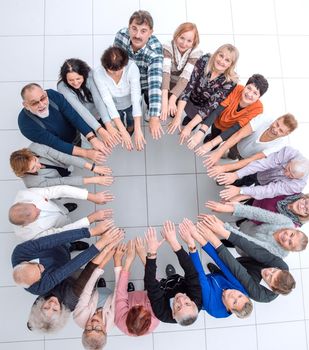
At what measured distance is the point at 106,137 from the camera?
2768 millimetres

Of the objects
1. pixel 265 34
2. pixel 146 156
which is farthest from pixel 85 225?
pixel 265 34

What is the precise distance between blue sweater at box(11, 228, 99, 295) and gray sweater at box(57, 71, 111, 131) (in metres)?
0.89

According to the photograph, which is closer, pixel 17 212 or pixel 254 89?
pixel 17 212

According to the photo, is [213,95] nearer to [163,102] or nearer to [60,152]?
[163,102]

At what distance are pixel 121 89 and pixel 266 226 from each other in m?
1.58

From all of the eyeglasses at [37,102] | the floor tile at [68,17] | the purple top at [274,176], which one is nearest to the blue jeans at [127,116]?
the eyeglasses at [37,102]

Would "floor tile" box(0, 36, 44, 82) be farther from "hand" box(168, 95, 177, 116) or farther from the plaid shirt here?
"hand" box(168, 95, 177, 116)

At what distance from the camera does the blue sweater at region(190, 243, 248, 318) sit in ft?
7.94

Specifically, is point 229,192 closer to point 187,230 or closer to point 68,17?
point 187,230

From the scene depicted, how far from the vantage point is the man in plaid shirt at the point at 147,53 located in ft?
8.09

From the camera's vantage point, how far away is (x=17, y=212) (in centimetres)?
221

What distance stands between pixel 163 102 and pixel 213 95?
0.42 meters

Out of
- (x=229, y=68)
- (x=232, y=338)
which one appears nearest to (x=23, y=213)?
(x=229, y=68)

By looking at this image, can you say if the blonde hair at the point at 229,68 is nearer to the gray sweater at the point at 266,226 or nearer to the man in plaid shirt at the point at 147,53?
the man in plaid shirt at the point at 147,53
